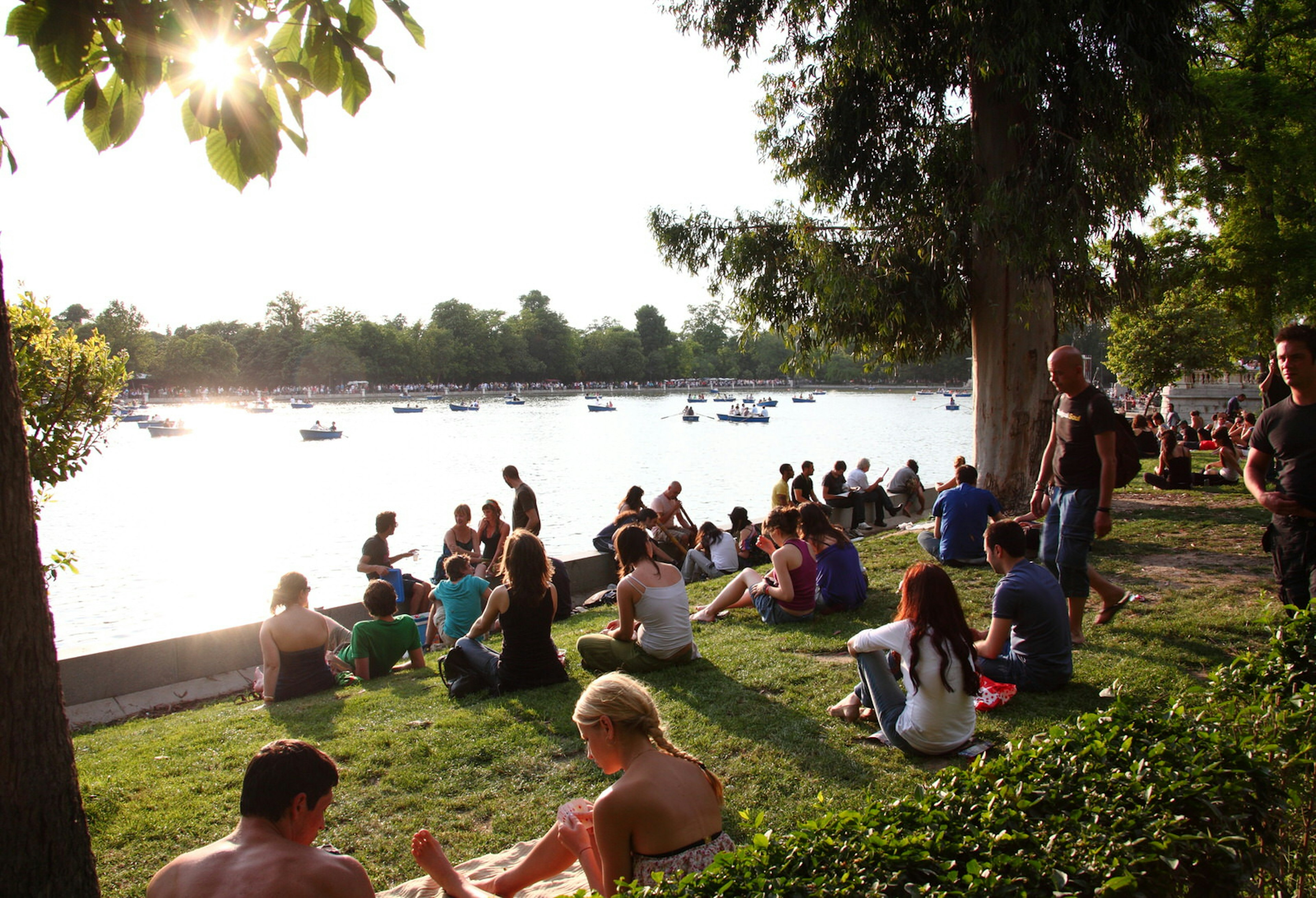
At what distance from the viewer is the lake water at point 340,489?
2017 centimetres

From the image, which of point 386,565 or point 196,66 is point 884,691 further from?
point 386,565

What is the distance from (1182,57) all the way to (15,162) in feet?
42.4

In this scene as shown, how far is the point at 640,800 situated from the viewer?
2953 mm

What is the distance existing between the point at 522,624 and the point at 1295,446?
4856 millimetres

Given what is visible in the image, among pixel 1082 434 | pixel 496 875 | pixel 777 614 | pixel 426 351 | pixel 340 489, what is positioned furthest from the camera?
pixel 426 351

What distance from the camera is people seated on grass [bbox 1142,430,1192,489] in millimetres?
16125

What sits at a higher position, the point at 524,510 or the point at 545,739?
the point at 524,510

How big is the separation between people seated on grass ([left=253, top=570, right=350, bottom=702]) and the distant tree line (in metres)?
112

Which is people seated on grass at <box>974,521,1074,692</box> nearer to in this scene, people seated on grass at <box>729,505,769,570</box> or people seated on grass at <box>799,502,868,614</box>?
people seated on grass at <box>799,502,868,614</box>

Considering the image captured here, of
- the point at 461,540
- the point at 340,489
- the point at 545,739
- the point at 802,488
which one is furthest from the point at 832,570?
the point at 340,489

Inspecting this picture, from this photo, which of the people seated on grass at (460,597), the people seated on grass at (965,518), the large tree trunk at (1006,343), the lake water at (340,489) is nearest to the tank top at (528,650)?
the people seated on grass at (460,597)

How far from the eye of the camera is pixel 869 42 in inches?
454

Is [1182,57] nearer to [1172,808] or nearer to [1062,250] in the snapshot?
[1062,250]

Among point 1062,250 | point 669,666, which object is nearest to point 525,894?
point 669,666
